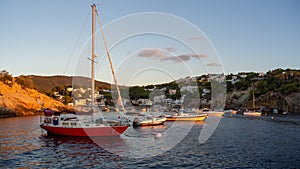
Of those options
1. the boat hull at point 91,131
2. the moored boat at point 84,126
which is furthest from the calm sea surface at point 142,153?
the moored boat at point 84,126

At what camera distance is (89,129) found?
31203 mm

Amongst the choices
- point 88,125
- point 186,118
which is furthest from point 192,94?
point 88,125

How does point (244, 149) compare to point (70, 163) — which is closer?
point (70, 163)

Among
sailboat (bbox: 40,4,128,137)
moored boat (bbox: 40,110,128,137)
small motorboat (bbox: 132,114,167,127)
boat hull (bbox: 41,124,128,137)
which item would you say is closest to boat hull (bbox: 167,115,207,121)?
small motorboat (bbox: 132,114,167,127)

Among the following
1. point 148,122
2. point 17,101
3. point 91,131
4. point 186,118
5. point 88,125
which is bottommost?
point 186,118

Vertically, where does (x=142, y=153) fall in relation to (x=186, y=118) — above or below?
below

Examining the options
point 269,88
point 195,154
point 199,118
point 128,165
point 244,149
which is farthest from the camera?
point 269,88

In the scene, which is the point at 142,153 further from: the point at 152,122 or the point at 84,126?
the point at 152,122

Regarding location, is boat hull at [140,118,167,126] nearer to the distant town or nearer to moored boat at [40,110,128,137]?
moored boat at [40,110,128,137]

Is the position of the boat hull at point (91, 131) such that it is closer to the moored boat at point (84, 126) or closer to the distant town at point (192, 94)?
the moored boat at point (84, 126)

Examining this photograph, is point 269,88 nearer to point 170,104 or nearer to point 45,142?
point 170,104

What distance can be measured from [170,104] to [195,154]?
357 ft

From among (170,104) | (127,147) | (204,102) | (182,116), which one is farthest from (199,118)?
(204,102)

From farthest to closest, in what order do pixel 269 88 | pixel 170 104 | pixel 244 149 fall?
pixel 170 104 → pixel 269 88 → pixel 244 149
